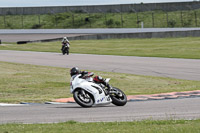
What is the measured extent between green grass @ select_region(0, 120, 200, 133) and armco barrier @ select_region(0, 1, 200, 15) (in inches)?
2563

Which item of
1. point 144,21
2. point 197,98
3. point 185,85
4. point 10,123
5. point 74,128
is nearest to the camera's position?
point 74,128

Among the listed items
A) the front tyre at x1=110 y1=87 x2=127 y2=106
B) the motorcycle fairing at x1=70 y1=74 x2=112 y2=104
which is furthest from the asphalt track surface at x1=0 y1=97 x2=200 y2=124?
the motorcycle fairing at x1=70 y1=74 x2=112 y2=104

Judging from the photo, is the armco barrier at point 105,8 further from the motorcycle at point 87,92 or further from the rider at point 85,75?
the motorcycle at point 87,92

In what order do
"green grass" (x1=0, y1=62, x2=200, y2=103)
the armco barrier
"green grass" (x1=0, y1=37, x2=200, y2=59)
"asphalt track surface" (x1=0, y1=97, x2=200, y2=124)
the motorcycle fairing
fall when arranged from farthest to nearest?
the armco barrier, "green grass" (x1=0, y1=37, x2=200, y2=59), "green grass" (x1=0, y1=62, x2=200, y2=103), the motorcycle fairing, "asphalt track surface" (x1=0, y1=97, x2=200, y2=124)

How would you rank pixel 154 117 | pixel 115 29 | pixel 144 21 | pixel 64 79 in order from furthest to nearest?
1. pixel 144 21
2. pixel 115 29
3. pixel 64 79
4. pixel 154 117

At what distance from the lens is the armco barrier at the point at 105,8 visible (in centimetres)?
7294

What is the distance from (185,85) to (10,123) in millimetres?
10229

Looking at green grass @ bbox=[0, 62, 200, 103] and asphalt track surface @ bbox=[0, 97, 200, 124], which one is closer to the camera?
asphalt track surface @ bbox=[0, 97, 200, 124]

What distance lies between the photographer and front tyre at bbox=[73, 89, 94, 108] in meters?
11.7

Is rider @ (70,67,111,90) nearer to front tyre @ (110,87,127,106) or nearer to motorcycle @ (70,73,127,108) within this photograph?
motorcycle @ (70,73,127,108)

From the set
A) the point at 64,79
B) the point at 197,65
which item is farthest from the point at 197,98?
the point at 197,65

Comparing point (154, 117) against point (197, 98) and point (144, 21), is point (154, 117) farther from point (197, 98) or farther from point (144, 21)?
point (144, 21)

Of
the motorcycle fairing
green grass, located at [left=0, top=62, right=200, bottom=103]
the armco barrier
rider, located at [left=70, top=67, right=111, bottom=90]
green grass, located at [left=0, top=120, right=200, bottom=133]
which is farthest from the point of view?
the armco barrier

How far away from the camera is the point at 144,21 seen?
69.5 meters
